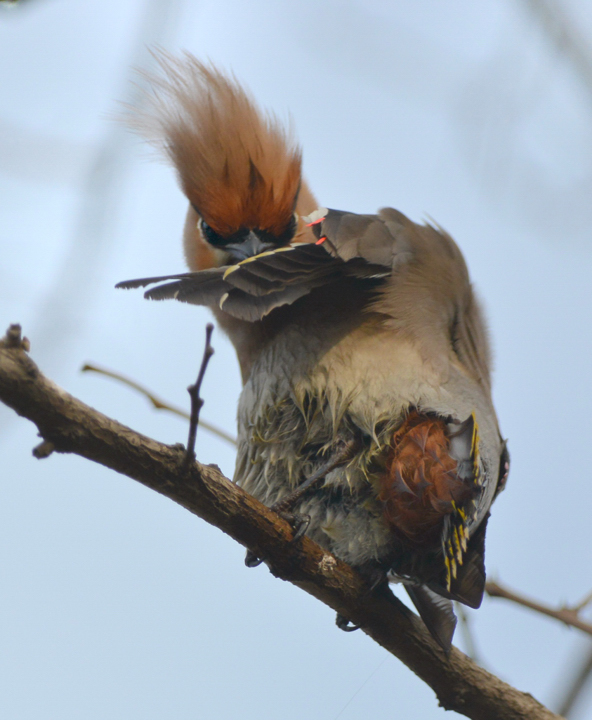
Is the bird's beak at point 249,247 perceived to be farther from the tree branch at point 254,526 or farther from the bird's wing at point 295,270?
the tree branch at point 254,526

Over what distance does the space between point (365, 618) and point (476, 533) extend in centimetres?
59

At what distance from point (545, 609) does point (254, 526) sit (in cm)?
156

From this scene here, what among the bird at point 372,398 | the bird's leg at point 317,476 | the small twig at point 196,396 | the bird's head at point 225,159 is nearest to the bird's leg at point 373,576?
the bird at point 372,398

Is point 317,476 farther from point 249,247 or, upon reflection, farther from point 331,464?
point 249,247

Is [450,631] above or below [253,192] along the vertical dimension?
below

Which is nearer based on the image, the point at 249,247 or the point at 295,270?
the point at 295,270

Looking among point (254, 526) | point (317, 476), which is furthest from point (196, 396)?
point (317, 476)

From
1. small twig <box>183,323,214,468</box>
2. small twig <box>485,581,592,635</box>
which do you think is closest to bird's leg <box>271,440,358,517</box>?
small twig <box>183,323,214,468</box>

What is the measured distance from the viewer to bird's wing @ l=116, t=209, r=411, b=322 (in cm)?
269

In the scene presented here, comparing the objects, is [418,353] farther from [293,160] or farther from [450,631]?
[293,160]

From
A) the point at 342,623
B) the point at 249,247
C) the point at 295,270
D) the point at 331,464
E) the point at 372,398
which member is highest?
the point at 295,270

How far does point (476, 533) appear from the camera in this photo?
3201 millimetres

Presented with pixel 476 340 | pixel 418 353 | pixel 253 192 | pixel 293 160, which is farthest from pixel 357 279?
pixel 293 160

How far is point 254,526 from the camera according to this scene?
2.64 meters
